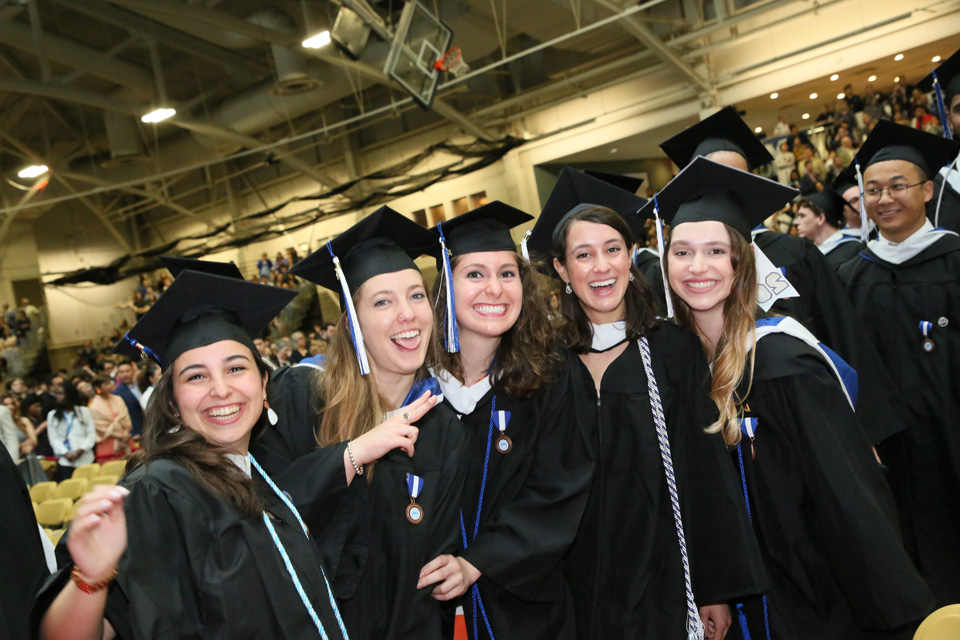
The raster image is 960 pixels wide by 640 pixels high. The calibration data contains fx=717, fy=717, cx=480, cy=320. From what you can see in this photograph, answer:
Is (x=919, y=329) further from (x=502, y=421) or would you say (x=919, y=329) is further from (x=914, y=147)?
(x=502, y=421)

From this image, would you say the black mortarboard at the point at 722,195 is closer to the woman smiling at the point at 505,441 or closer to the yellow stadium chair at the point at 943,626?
the woman smiling at the point at 505,441

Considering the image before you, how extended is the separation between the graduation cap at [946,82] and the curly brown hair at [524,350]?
280 centimetres

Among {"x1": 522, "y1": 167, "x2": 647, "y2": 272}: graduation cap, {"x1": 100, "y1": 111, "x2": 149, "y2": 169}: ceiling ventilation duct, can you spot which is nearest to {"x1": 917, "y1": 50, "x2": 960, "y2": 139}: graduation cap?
{"x1": 522, "y1": 167, "x2": 647, "y2": 272}: graduation cap

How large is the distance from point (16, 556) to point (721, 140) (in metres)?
3.45

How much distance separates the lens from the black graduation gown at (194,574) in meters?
1.66

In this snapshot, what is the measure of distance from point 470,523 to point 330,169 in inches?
735

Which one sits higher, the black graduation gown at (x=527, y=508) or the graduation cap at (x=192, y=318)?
the graduation cap at (x=192, y=318)

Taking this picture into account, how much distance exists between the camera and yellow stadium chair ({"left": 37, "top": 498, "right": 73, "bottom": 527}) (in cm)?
579

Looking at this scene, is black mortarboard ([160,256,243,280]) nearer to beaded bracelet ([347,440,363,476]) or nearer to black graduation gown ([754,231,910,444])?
beaded bracelet ([347,440,363,476])

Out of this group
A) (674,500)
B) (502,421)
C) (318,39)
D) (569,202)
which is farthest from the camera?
(318,39)

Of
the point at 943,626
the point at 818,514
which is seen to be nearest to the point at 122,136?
the point at 818,514

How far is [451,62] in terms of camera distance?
11203 millimetres

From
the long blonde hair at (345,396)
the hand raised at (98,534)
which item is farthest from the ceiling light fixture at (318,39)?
the hand raised at (98,534)

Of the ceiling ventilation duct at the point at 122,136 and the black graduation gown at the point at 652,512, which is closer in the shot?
the black graduation gown at the point at 652,512
